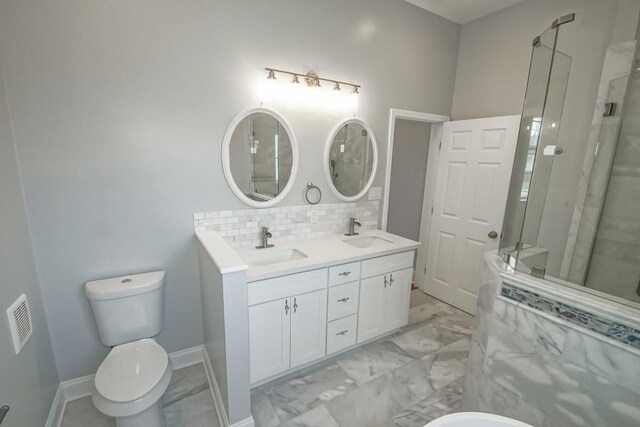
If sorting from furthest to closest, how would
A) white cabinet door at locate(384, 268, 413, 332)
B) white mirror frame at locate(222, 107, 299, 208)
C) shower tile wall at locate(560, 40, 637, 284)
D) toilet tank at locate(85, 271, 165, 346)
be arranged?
white cabinet door at locate(384, 268, 413, 332) → white mirror frame at locate(222, 107, 299, 208) → shower tile wall at locate(560, 40, 637, 284) → toilet tank at locate(85, 271, 165, 346)

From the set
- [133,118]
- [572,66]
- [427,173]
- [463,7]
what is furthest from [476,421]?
[463,7]

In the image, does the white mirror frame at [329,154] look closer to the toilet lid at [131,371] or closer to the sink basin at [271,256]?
the sink basin at [271,256]

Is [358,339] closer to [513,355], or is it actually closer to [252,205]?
[513,355]

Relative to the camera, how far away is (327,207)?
100 inches

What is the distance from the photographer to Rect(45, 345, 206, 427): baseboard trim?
5.36 feet

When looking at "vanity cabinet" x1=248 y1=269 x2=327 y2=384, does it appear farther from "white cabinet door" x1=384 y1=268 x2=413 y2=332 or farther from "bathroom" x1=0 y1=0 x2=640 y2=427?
"white cabinet door" x1=384 y1=268 x2=413 y2=332

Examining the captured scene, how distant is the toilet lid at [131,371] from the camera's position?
1.33 meters

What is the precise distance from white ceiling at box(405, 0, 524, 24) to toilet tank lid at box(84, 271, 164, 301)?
3.22 metres

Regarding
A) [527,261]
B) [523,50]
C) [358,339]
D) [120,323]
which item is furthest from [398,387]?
[523,50]

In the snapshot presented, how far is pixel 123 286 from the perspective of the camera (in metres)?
1.67

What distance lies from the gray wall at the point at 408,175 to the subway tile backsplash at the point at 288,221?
75 cm

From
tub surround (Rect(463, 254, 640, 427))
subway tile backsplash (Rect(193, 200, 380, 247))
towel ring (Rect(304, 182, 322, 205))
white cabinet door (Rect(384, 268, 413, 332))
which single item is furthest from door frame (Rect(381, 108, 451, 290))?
tub surround (Rect(463, 254, 640, 427))

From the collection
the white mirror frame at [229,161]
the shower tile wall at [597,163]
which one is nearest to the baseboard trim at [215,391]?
the white mirror frame at [229,161]

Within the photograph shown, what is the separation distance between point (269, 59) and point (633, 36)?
254 centimetres
